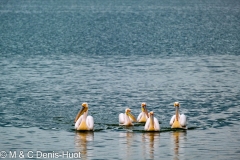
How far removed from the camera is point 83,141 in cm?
3744

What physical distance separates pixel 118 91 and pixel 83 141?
604 inches

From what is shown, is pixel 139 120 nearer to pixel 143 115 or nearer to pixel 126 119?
pixel 143 115

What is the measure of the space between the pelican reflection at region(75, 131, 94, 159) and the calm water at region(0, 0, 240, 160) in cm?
4

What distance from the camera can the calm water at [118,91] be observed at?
36844 mm

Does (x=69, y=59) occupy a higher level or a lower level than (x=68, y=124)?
higher

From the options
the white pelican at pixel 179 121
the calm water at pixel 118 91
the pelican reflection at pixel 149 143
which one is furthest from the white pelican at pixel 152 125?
the white pelican at pixel 179 121

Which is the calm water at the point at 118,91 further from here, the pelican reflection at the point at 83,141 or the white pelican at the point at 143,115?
the white pelican at the point at 143,115

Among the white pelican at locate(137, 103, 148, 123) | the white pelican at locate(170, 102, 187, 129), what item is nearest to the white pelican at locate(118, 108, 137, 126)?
the white pelican at locate(137, 103, 148, 123)

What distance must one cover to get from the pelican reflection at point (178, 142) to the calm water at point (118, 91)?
41 millimetres

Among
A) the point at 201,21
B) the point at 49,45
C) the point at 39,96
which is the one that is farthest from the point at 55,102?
the point at 201,21

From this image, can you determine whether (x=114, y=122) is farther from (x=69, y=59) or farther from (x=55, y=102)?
(x=69, y=59)

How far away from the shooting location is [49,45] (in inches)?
3504

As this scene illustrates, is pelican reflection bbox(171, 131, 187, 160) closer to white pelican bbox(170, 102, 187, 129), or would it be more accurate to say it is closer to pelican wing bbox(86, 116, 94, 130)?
white pelican bbox(170, 102, 187, 129)

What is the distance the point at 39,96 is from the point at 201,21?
93.2m
